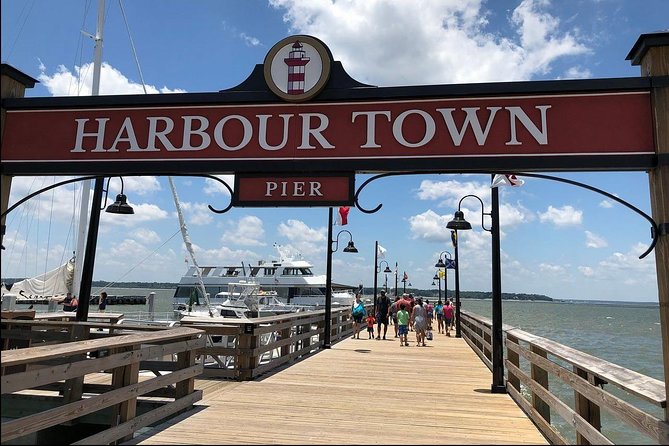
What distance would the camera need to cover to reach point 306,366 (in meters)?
10.4

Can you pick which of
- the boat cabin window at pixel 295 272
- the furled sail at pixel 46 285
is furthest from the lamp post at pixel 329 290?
the boat cabin window at pixel 295 272

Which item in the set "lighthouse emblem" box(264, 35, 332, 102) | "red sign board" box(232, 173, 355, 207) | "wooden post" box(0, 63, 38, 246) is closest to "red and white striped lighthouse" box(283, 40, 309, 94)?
"lighthouse emblem" box(264, 35, 332, 102)

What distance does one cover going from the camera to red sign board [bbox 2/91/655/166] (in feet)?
12.8

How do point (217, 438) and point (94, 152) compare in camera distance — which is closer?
point (94, 152)

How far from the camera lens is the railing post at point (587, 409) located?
13.8 ft

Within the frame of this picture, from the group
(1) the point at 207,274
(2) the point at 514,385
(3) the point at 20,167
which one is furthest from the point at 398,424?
(1) the point at 207,274

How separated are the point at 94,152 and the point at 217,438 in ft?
9.50

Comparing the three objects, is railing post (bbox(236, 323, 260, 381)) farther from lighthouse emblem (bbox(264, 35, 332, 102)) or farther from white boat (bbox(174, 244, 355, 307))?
white boat (bbox(174, 244, 355, 307))

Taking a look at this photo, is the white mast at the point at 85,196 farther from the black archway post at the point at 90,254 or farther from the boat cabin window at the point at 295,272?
the boat cabin window at the point at 295,272

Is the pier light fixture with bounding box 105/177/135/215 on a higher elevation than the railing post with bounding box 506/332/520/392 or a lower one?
higher

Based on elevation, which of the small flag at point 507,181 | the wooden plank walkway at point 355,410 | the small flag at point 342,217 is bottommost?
the wooden plank walkway at point 355,410

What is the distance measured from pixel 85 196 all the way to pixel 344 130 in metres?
18.0

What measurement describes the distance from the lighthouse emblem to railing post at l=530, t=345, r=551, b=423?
3.96 meters

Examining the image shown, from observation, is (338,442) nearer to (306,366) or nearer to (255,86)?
(255,86)
